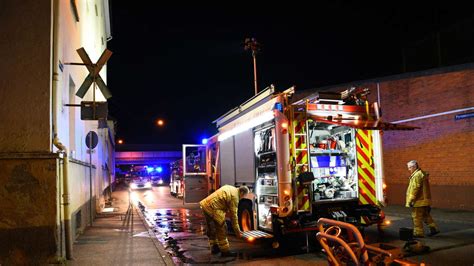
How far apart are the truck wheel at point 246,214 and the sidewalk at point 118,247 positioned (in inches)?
75.5

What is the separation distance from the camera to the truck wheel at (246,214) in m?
9.80

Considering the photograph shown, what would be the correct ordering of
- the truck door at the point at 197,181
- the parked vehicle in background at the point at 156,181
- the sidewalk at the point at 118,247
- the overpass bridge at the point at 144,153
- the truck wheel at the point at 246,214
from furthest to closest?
the overpass bridge at the point at 144,153 → the parked vehicle in background at the point at 156,181 → the truck door at the point at 197,181 → the truck wheel at the point at 246,214 → the sidewalk at the point at 118,247

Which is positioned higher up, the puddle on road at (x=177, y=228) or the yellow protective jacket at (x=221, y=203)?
the yellow protective jacket at (x=221, y=203)

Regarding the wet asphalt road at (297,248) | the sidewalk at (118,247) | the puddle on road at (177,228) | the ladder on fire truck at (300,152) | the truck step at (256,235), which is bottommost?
the puddle on road at (177,228)

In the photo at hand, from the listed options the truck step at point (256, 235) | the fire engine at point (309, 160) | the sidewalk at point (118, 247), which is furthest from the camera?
the truck step at point (256, 235)

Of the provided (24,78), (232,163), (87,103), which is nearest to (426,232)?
(232,163)

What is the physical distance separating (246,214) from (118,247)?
2847 mm

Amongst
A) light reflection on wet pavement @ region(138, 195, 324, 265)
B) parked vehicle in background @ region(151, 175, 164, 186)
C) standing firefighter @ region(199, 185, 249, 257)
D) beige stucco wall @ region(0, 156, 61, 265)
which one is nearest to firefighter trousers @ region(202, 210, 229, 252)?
standing firefighter @ region(199, 185, 249, 257)

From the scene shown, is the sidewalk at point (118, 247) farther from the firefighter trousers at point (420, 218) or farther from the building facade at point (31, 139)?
the firefighter trousers at point (420, 218)

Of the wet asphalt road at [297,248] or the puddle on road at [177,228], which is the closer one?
the wet asphalt road at [297,248]

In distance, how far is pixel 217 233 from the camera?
842cm

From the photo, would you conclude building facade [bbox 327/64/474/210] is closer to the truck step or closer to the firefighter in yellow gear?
the firefighter in yellow gear

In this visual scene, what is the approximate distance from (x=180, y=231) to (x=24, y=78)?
22.6ft

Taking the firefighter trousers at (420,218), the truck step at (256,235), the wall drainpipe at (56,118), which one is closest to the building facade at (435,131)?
the firefighter trousers at (420,218)
